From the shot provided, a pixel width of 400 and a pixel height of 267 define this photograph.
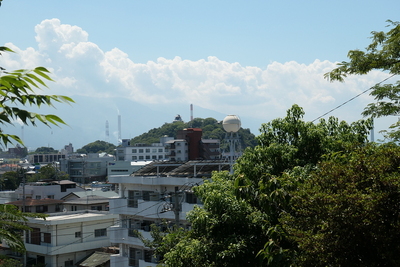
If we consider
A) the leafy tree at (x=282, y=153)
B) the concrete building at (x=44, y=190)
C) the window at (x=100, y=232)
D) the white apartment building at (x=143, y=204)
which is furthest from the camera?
the concrete building at (x=44, y=190)

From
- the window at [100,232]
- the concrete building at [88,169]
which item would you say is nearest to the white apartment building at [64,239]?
the window at [100,232]

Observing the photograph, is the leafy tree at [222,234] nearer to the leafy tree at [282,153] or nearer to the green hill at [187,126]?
the leafy tree at [282,153]

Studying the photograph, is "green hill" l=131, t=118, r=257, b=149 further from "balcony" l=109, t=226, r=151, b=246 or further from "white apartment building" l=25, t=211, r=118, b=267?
"balcony" l=109, t=226, r=151, b=246

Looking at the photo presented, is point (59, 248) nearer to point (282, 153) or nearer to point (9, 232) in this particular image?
point (282, 153)

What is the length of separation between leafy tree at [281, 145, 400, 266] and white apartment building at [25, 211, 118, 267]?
23300 mm

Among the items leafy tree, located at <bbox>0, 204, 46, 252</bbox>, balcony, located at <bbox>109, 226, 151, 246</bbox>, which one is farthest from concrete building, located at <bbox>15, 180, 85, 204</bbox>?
leafy tree, located at <bbox>0, 204, 46, 252</bbox>

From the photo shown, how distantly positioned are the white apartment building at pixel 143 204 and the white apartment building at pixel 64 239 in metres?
5.99

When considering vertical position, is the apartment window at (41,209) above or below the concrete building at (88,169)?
below

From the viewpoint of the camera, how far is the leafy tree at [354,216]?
6613 mm

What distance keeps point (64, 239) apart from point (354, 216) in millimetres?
25565

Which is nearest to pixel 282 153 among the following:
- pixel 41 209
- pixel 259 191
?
pixel 259 191

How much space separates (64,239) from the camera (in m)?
29.0

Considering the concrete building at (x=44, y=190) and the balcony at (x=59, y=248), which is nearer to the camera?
the balcony at (x=59, y=248)

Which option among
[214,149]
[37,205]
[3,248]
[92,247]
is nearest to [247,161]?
[92,247]
